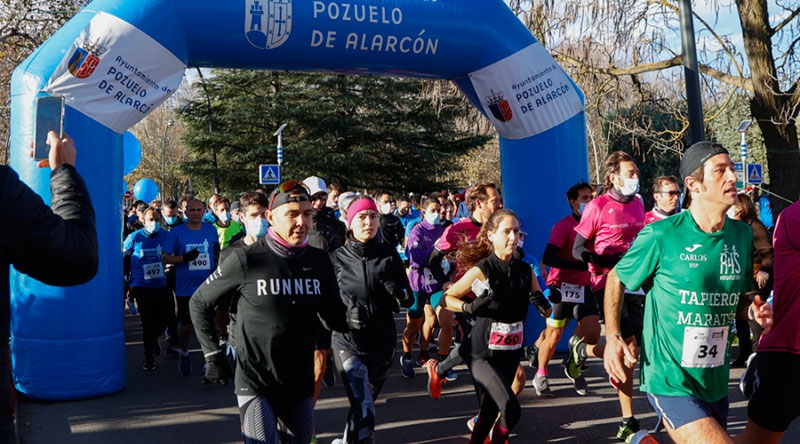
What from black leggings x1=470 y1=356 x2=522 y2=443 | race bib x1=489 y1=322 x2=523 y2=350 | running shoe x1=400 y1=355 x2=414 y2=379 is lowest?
running shoe x1=400 y1=355 x2=414 y2=379

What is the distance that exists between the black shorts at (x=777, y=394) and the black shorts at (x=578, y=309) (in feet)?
10.0

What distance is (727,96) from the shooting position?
14.5m

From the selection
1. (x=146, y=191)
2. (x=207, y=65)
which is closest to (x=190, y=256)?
(x=207, y=65)

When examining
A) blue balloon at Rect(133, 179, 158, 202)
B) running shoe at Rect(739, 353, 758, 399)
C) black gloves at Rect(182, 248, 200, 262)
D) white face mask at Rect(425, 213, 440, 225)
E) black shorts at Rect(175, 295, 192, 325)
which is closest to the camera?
running shoe at Rect(739, 353, 758, 399)

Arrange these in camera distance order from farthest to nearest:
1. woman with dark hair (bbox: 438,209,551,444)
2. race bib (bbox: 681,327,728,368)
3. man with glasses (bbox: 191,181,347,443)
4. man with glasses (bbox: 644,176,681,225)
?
man with glasses (bbox: 644,176,681,225)
woman with dark hair (bbox: 438,209,551,444)
man with glasses (bbox: 191,181,347,443)
race bib (bbox: 681,327,728,368)

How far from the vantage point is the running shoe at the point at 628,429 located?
5.61m

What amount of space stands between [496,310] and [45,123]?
328 cm

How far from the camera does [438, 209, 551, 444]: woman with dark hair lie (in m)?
4.91

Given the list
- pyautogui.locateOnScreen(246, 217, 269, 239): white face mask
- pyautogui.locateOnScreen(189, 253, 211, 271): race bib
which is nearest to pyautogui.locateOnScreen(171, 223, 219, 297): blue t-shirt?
pyautogui.locateOnScreen(189, 253, 211, 271): race bib

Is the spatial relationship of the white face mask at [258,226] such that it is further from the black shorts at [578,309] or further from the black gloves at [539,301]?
the black shorts at [578,309]

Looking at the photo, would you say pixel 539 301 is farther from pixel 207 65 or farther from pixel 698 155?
pixel 207 65

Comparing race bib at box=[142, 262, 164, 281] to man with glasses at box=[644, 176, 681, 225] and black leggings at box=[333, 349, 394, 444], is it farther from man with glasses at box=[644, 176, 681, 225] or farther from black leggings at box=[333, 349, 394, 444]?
man with glasses at box=[644, 176, 681, 225]

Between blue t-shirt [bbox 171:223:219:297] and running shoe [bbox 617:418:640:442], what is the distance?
4743mm

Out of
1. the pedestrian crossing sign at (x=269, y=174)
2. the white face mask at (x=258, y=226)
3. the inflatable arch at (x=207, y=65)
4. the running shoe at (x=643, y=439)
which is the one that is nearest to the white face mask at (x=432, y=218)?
the inflatable arch at (x=207, y=65)
